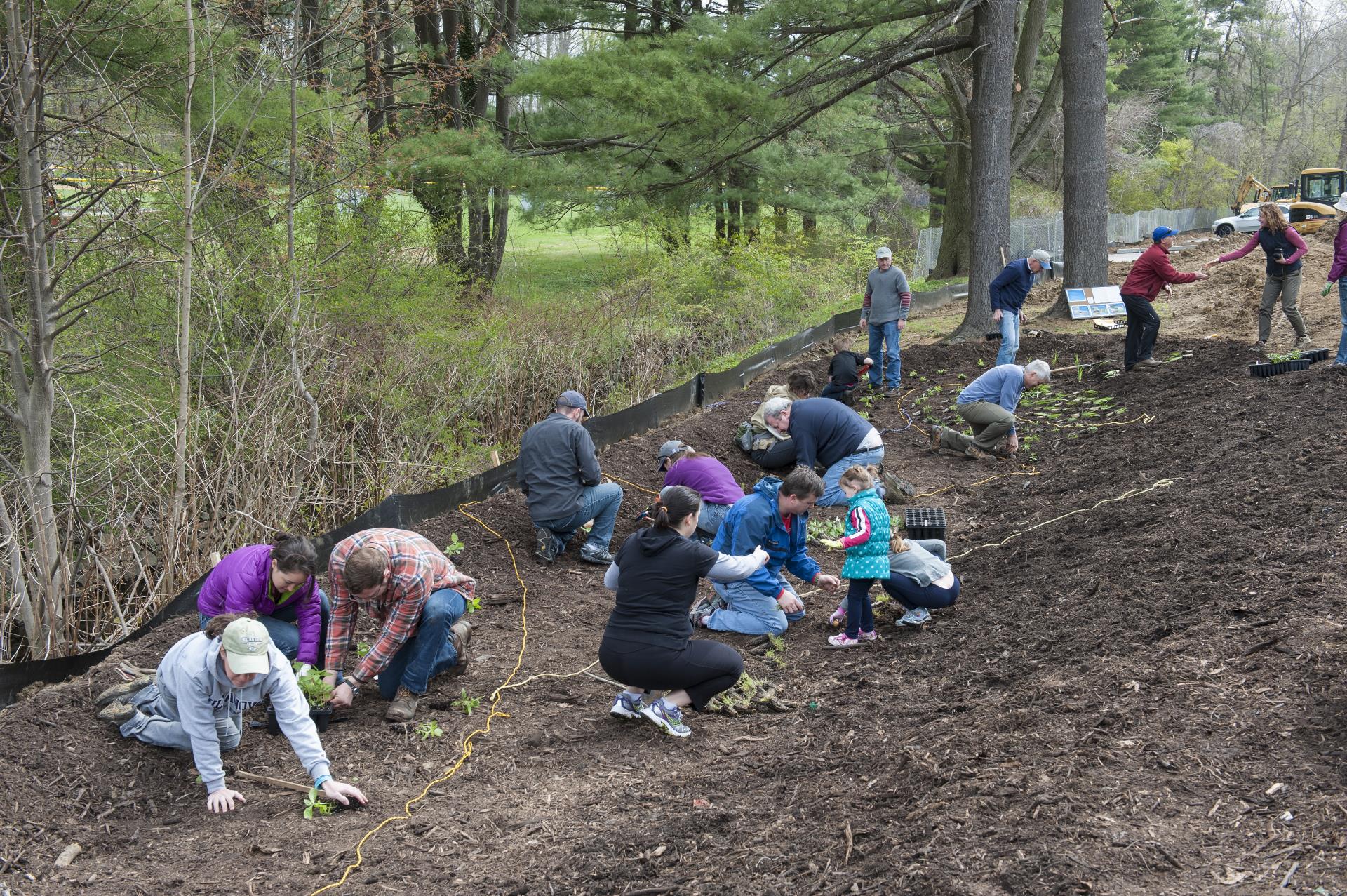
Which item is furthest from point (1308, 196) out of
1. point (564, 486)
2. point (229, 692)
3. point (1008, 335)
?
point (229, 692)

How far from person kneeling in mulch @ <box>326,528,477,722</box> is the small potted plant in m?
0.05

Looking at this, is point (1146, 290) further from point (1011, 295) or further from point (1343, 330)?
point (1343, 330)

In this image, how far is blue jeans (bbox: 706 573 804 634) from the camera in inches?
245

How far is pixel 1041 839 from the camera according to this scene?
3.18m

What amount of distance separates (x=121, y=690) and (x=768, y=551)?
3.51m

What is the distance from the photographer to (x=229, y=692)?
14.1 feet

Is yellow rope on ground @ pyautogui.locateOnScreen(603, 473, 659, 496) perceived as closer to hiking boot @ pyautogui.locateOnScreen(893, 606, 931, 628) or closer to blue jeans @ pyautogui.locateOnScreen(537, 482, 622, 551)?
blue jeans @ pyautogui.locateOnScreen(537, 482, 622, 551)

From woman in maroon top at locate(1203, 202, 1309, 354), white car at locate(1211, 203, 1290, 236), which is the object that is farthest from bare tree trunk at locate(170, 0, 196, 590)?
white car at locate(1211, 203, 1290, 236)

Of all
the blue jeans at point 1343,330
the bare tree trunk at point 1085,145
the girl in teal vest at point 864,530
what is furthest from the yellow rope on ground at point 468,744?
the bare tree trunk at point 1085,145

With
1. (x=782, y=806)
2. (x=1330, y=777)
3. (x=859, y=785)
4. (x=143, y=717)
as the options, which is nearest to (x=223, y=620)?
(x=143, y=717)

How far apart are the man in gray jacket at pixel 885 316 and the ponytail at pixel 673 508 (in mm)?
7490

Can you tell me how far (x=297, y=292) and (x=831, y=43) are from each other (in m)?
10.8

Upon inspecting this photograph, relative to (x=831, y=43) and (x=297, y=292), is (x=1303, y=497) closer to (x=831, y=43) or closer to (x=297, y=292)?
(x=297, y=292)

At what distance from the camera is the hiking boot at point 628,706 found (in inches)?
197
